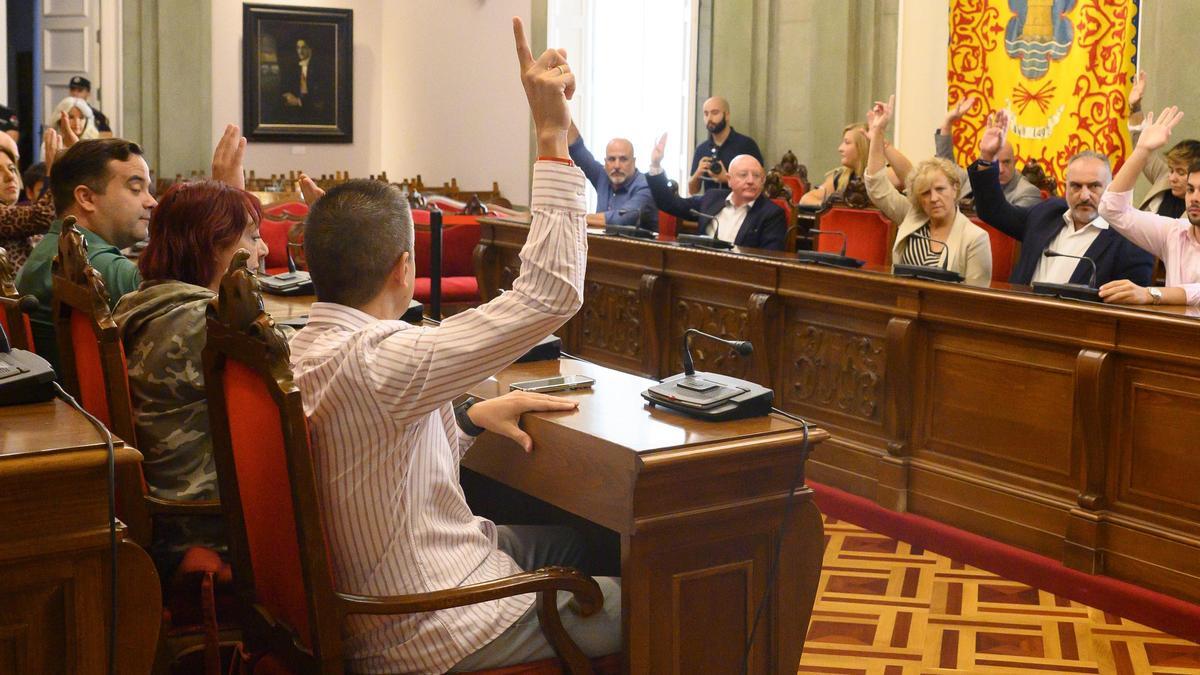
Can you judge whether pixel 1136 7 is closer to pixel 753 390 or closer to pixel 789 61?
pixel 789 61

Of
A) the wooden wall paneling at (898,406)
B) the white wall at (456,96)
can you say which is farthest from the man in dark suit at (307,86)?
the wooden wall paneling at (898,406)

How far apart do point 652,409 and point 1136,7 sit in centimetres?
528

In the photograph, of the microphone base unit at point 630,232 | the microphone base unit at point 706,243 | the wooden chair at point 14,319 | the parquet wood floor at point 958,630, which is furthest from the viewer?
the microphone base unit at point 630,232

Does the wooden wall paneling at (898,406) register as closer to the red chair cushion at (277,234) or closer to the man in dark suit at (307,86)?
the red chair cushion at (277,234)

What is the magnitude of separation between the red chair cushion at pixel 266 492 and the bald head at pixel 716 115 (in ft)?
23.3

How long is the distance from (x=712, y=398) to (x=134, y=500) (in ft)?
3.57

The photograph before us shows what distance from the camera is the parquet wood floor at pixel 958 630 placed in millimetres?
3443

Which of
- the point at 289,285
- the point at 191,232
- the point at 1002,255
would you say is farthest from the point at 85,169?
the point at 1002,255

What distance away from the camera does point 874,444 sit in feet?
15.3

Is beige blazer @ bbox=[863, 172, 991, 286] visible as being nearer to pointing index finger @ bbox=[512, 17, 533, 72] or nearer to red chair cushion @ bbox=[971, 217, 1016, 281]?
red chair cushion @ bbox=[971, 217, 1016, 281]

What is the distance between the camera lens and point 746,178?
6.47 metres

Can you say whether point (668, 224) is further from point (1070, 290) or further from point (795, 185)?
point (1070, 290)

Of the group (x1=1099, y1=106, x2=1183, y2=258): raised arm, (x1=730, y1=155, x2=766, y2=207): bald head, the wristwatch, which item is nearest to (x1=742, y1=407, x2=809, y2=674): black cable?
the wristwatch

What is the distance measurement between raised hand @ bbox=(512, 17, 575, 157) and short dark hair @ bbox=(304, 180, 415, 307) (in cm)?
26
